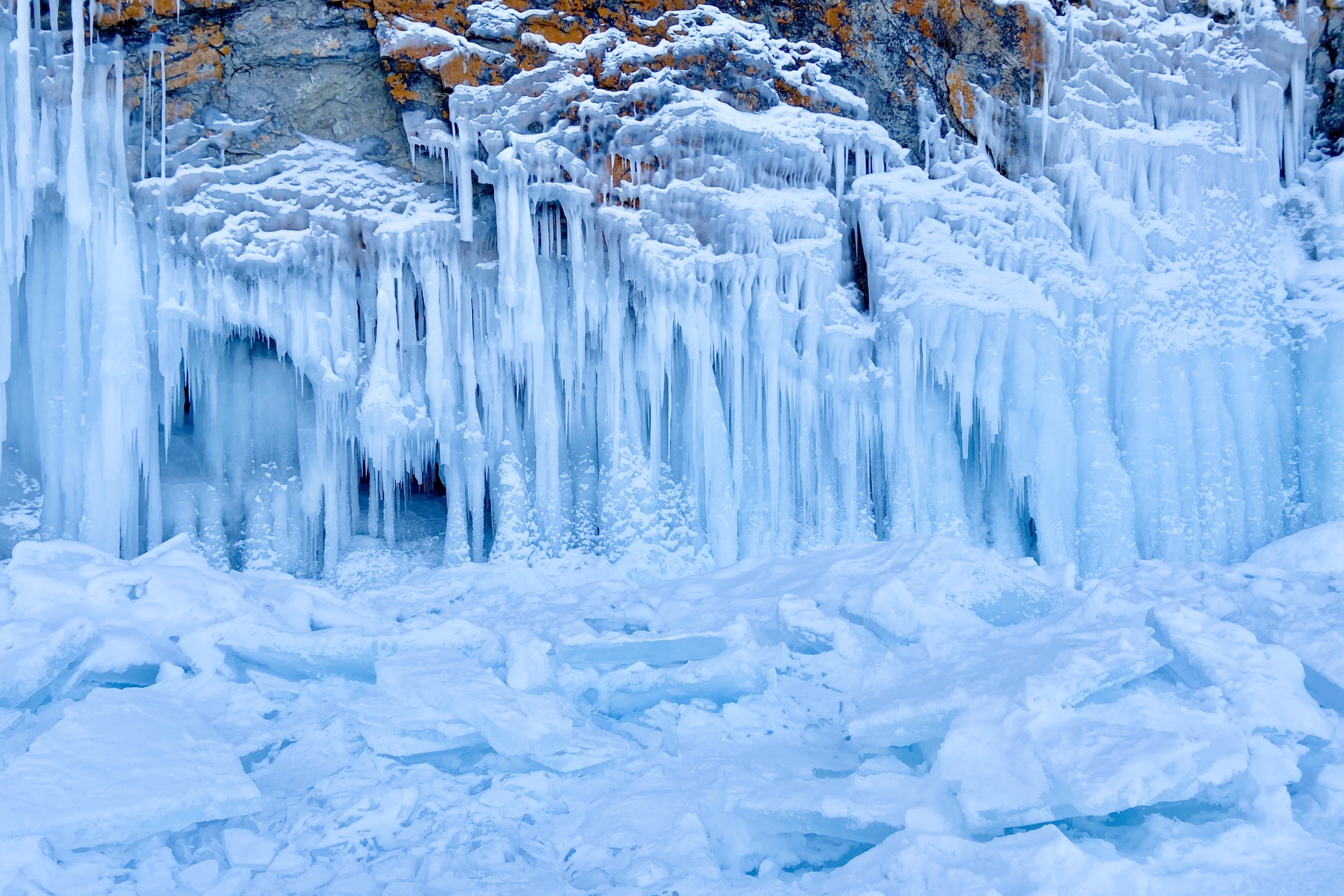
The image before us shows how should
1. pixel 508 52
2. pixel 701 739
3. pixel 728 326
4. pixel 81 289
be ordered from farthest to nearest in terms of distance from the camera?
1. pixel 728 326
2. pixel 508 52
3. pixel 81 289
4. pixel 701 739

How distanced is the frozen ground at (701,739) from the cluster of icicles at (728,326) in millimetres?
2852

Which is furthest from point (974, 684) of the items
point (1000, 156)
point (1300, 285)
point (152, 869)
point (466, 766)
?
point (1300, 285)

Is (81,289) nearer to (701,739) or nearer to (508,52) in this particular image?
(508,52)

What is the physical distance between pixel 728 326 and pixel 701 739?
187 inches

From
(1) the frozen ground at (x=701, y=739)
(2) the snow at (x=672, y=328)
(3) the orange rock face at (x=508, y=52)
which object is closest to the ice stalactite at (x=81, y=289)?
(2) the snow at (x=672, y=328)

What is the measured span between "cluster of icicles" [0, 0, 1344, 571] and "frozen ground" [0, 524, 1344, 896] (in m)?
2.85

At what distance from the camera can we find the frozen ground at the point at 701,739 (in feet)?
8.55

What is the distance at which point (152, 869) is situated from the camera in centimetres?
266

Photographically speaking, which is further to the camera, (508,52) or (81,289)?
(508,52)

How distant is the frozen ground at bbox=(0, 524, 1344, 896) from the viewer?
2607 millimetres

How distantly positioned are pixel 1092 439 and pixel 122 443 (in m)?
7.94

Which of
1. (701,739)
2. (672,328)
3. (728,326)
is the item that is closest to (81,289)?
(672,328)

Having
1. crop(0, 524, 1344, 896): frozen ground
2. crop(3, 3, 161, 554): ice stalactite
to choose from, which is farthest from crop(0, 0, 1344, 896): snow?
crop(0, 524, 1344, 896): frozen ground

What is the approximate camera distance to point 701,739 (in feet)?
12.0
